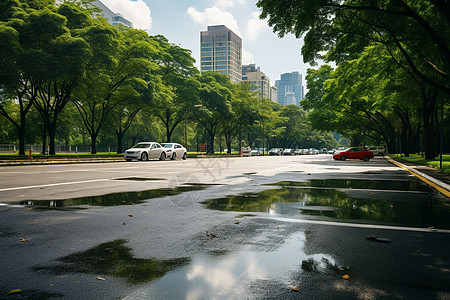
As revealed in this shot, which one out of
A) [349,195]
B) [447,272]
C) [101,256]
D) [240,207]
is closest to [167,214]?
[240,207]

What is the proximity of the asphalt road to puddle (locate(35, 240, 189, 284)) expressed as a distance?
11 mm

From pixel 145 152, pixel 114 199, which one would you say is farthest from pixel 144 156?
pixel 114 199

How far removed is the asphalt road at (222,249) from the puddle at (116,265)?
11 millimetres

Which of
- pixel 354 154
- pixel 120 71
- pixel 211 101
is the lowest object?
pixel 354 154

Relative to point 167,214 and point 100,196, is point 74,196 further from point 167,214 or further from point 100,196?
point 167,214

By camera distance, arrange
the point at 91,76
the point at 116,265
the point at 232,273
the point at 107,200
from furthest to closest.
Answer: the point at 91,76
the point at 107,200
the point at 116,265
the point at 232,273

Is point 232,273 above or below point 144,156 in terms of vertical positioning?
below

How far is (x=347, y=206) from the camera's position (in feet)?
25.5

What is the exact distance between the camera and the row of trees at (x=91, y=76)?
94.5ft

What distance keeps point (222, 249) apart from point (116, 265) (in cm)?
132

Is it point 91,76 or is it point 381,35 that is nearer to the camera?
point 381,35

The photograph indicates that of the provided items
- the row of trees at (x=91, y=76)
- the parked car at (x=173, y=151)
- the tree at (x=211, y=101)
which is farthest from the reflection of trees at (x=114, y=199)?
the tree at (x=211, y=101)

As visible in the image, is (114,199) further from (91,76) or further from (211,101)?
(211,101)

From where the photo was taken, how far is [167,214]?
22.1 feet
